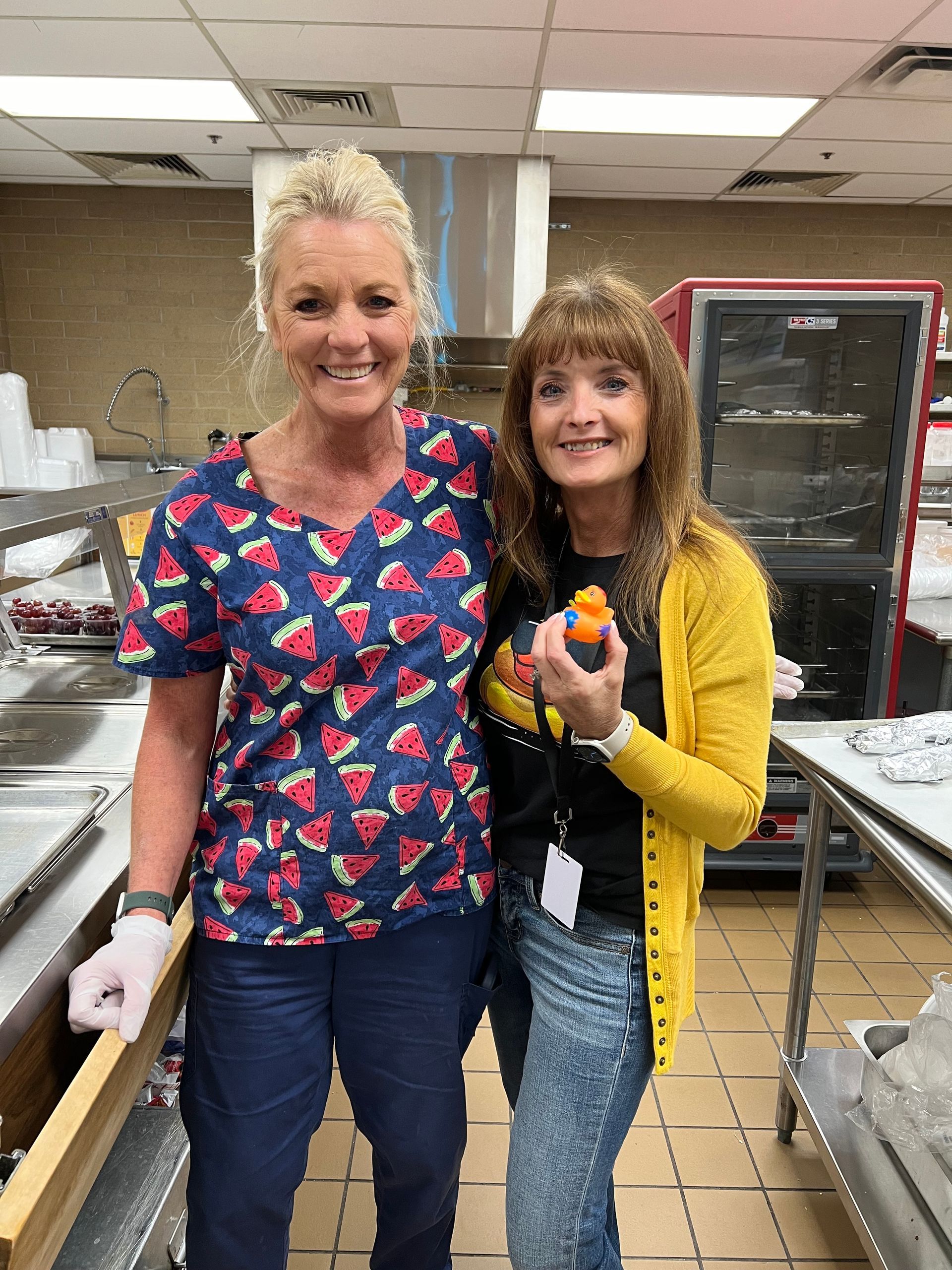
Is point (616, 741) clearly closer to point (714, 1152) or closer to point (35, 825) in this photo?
point (35, 825)

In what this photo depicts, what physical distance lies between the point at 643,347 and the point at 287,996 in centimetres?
103

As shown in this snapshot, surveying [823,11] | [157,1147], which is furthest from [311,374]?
[823,11]

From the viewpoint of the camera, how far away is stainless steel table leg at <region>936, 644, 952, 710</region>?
321cm

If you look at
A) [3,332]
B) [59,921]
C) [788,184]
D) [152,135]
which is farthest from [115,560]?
[788,184]

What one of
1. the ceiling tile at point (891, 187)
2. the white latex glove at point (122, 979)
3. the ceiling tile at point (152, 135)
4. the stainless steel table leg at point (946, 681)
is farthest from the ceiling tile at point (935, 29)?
the white latex glove at point (122, 979)

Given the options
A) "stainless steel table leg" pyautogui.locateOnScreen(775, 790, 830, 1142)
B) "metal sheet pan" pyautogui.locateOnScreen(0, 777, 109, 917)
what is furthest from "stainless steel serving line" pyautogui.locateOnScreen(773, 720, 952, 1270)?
"metal sheet pan" pyautogui.locateOnScreen(0, 777, 109, 917)

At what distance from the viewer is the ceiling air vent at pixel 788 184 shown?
4801mm

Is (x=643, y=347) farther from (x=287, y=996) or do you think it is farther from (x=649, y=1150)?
(x=649, y=1150)

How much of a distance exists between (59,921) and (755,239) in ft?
18.4

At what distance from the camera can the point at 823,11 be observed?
9.91 feet

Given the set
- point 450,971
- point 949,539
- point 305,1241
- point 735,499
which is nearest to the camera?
point 450,971

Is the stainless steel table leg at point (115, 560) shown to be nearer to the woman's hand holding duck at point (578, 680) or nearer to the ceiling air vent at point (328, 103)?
the woman's hand holding duck at point (578, 680)

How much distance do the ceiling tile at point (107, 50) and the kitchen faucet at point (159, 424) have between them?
6.56 feet

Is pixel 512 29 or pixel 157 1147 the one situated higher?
pixel 512 29
